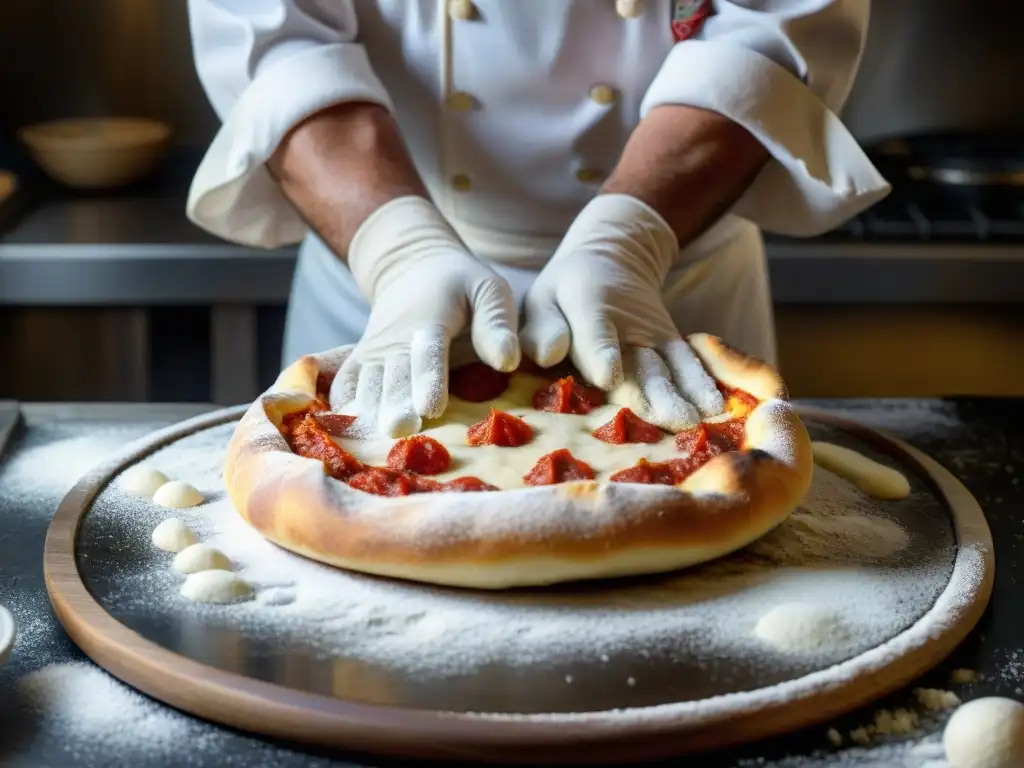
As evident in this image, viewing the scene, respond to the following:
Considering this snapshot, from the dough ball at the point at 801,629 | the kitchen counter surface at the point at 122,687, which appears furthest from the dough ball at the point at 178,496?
the dough ball at the point at 801,629

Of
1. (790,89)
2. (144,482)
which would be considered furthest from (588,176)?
(144,482)

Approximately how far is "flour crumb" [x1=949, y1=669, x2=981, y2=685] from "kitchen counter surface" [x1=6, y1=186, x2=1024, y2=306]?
66.9 inches

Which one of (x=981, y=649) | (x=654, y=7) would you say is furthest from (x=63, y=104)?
(x=981, y=649)

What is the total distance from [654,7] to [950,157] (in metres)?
1.57

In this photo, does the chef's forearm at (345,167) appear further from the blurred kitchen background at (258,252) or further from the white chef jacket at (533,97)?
the blurred kitchen background at (258,252)

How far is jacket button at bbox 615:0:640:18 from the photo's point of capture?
1.77 m

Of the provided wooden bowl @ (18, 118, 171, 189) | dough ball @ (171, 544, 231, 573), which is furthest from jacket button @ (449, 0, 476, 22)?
wooden bowl @ (18, 118, 171, 189)

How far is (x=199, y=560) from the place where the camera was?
1229 millimetres

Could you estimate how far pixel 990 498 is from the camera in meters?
1.49

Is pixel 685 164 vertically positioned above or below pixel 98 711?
above

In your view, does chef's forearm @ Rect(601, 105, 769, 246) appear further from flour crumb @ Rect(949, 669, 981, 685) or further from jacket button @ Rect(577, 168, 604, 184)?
flour crumb @ Rect(949, 669, 981, 685)

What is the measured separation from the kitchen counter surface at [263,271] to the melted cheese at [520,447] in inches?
52.9

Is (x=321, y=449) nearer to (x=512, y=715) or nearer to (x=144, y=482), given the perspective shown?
(x=144, y=482)

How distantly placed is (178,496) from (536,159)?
764mm
